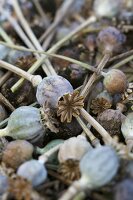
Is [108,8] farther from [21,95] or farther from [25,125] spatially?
[25,125]

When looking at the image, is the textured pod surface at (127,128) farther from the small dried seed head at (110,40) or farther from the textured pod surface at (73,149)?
the small dried seed head at (110,40)

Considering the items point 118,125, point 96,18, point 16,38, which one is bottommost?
point 118,125

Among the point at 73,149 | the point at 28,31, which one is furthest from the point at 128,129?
the point at 28,31

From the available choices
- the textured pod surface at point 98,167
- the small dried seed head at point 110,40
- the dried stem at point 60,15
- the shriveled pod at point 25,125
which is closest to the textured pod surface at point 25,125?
the shriveled pod at point 25,125

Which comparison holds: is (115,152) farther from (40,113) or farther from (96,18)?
(96,18)

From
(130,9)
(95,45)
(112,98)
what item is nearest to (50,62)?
(95,45)

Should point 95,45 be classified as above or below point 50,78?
below
